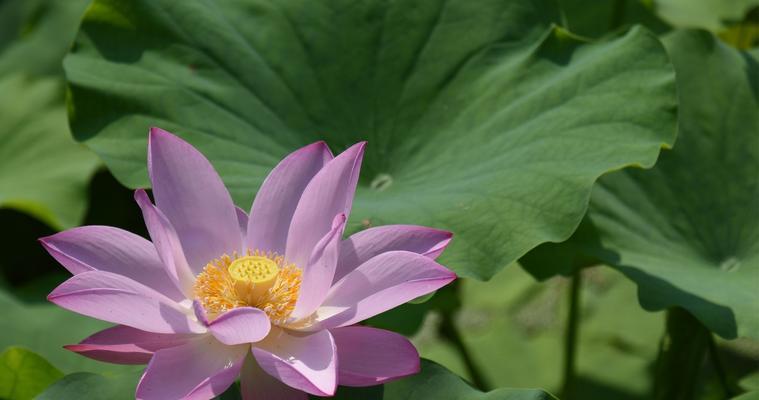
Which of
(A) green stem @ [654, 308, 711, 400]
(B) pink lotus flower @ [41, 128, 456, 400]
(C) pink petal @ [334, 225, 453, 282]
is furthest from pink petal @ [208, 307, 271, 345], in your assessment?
(A) green stem @ [654, 308, 711, 400]

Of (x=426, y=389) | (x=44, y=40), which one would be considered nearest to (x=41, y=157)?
(x=44, y=40)

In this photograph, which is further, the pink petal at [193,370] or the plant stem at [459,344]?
the plant stem at [459,344]

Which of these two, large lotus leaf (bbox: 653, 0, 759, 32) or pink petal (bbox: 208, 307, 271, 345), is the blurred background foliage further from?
pink petal (bbox: 208, 307, 271, 345)

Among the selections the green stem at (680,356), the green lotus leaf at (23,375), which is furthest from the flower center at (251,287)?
the green stem at (680,356)

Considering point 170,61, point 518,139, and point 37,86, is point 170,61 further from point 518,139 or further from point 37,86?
point 37,86

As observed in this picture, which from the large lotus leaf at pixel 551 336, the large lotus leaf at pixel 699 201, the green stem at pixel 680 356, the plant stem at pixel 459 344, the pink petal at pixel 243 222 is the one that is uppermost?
the pink petal at pixel 243 222

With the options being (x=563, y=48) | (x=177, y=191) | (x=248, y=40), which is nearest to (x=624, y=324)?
(x=563, y=48)

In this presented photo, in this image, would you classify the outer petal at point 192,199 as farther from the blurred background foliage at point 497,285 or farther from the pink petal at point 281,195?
the blurred background foliage at point 497,285
